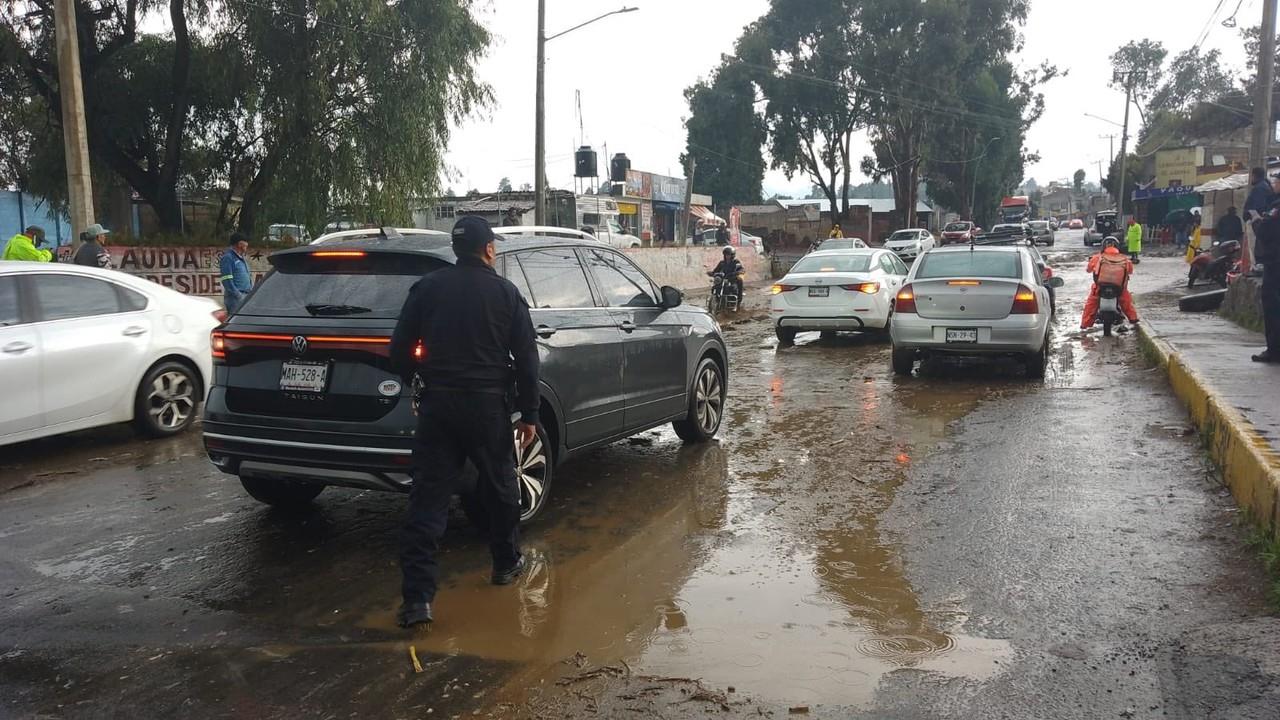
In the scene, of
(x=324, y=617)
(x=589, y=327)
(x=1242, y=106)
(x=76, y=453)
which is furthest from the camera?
(x=1242, y=106)

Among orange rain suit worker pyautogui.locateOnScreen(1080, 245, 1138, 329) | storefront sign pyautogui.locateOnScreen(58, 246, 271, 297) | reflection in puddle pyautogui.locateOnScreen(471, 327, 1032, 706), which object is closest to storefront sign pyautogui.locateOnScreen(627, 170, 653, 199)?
storefront sign pyautogui.locateOnScreen(58, 246, 271, 297)

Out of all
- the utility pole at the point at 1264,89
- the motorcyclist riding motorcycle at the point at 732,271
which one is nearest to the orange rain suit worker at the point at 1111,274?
the utility pole at the point at 1264,89

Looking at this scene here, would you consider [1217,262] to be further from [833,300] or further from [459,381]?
[459,381]

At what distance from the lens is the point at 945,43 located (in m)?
43.3

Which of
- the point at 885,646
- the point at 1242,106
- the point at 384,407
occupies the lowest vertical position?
the point at 885,646

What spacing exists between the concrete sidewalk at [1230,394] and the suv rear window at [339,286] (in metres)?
4.56

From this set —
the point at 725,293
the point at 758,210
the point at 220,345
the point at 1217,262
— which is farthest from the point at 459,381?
the point at 758,210

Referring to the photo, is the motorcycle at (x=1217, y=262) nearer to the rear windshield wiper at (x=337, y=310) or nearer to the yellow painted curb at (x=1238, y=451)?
the yellow painted curb at (x=1238, y=451)

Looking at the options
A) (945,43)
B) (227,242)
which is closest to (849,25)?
(945,43)

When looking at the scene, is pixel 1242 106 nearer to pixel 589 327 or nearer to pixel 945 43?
pixel 945 43

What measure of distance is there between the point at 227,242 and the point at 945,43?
3568 centimetres

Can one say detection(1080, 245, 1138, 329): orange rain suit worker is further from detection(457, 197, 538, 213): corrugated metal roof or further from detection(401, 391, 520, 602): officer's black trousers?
detection(457, 197, 538, 213): corrugated metal roof

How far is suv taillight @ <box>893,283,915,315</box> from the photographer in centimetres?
1114

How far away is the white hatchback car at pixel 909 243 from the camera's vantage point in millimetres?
34688
